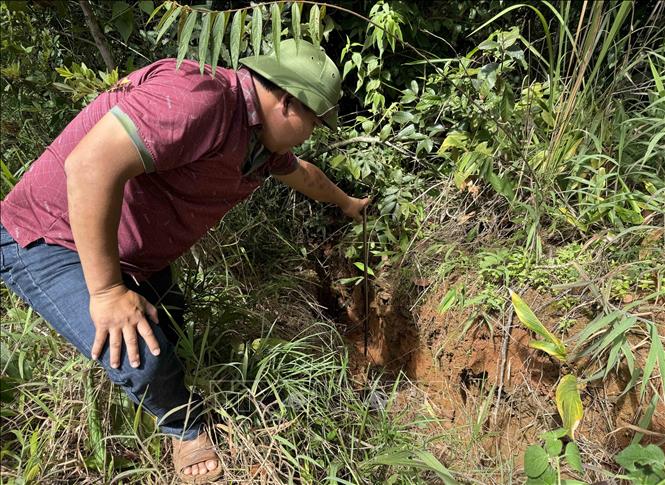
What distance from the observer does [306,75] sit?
140 centimetres

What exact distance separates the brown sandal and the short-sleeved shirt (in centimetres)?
55

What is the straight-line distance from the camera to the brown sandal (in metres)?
1.60

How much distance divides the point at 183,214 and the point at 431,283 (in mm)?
1247

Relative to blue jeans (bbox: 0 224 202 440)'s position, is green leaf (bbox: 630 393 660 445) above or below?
below

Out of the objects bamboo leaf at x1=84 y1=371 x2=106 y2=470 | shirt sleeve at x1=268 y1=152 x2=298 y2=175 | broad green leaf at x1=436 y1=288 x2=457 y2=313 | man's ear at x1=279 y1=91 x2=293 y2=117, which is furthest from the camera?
broad green leaf at x1=436 y1=288 x2=457 y2=313

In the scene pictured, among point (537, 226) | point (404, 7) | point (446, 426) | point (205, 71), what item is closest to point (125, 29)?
point (205, 71)

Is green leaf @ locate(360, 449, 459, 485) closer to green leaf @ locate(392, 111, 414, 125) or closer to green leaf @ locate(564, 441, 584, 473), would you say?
green leaf @ locate(564, 441, 584, 473)

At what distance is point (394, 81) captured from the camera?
8.98 ft

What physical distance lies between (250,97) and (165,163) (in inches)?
12.3

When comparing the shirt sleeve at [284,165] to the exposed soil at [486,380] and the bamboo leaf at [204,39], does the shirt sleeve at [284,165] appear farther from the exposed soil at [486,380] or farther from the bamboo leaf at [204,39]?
the exposed soil at [486,380]

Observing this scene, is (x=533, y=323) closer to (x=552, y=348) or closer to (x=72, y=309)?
(x=552, y=348)

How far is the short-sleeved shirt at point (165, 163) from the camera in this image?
3.97 feet

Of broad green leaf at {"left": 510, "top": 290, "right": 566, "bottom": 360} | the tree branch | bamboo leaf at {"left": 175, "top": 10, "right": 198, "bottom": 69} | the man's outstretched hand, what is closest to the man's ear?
bamboo leaf at {"left": 175, "top": 10, "right": 198, "bottom": 69}

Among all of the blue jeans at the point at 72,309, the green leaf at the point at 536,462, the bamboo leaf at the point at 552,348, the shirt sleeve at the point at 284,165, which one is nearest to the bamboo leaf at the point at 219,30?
the shirt sleeve at the point at 284,165
